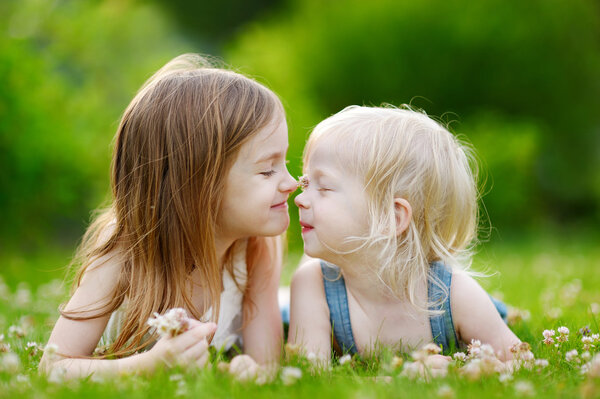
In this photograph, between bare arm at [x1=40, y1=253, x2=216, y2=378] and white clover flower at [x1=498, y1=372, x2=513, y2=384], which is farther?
bare arm at [x1=40, y1=253, x2=216, y2=378]

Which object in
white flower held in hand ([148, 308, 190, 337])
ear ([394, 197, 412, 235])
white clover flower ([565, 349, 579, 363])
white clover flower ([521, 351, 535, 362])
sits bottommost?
white clover flower ([521, 351, 535, 362])

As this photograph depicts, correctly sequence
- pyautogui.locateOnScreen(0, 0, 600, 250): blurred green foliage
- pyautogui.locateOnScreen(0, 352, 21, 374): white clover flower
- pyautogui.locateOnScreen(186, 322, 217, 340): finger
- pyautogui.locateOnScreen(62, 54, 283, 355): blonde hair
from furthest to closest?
pyautogui.locateOnScreen(0, 0, 600, 250): blurred green foliage < pyautogui.locateOnScreen(62, 54, 283, 355): blonde hair < pyautogui.locateOnScreen(186, 322, 217, 340): finger < pyautogui.locateOnScreen(0, 352, 21, 374): white clover flower

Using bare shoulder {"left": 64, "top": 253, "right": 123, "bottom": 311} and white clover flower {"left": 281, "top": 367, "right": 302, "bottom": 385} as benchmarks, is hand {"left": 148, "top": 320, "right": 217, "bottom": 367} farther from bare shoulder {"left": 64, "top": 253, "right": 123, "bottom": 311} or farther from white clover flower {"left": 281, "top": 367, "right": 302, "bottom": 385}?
bare shoulder {"left": 64, "top": 253, "right": 123, "bottom": 311}

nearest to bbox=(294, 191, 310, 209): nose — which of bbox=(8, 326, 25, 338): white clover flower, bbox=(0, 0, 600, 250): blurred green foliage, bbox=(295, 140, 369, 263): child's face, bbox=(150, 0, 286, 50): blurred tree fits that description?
bbox=(295, 140, 369, 263): child's face

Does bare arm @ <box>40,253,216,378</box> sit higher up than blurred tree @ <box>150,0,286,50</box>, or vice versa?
blurred tree @ <box>150,0,286,50</box>

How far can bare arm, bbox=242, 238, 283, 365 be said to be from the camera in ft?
11.0

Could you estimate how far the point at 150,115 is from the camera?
2973 millimetres

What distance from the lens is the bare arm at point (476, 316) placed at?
2.98 meters

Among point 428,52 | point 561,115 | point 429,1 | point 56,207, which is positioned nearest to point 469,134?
point 428,52

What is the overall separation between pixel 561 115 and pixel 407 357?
53.4 feet

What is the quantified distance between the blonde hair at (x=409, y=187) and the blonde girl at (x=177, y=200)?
0.38m

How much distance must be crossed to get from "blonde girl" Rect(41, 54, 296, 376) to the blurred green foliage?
6.36 m

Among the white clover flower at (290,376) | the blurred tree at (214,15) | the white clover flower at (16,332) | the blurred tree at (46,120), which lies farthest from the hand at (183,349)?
the blurred tree at (214,15)

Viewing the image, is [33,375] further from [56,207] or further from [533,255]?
[533,255]
